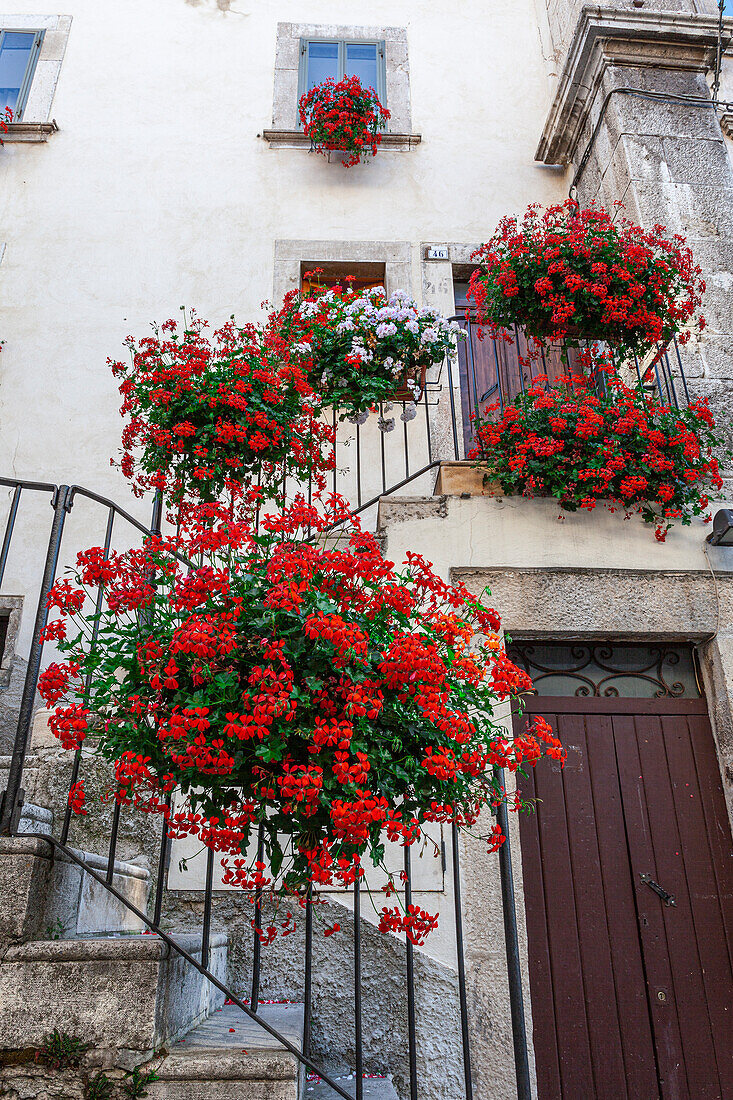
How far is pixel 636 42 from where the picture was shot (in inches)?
237

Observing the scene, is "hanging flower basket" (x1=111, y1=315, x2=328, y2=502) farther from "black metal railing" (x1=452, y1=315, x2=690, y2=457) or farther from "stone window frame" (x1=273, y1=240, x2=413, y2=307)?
"stone window frame" (x1=273, y1=240, x2=413, y2=307)

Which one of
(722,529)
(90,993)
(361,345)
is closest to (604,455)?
(722,529)

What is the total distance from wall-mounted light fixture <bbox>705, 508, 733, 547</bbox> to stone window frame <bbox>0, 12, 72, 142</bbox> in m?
5.91

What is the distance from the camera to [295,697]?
83.7 inches

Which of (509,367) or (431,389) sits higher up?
(509,367)

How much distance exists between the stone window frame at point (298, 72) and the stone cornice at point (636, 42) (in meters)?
1.38

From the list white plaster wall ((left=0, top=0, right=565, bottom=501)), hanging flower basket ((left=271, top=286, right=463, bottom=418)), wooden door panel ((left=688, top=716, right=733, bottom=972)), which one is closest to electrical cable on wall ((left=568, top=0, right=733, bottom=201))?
white plaster wall ((left=0, top=0, right=565, bottom=501))

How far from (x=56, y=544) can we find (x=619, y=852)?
2.90 m

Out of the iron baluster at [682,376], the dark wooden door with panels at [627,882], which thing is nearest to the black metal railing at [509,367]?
the iron baluster at [682,376]

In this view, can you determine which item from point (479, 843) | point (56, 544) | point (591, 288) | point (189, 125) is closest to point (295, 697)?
point (56, 544)

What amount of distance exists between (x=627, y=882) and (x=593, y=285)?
320 cm

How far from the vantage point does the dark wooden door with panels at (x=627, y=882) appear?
3504mm

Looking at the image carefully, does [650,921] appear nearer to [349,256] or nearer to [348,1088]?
[348,1088]

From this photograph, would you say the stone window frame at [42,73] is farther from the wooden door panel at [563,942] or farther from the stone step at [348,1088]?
the stone step at [348,1088]
